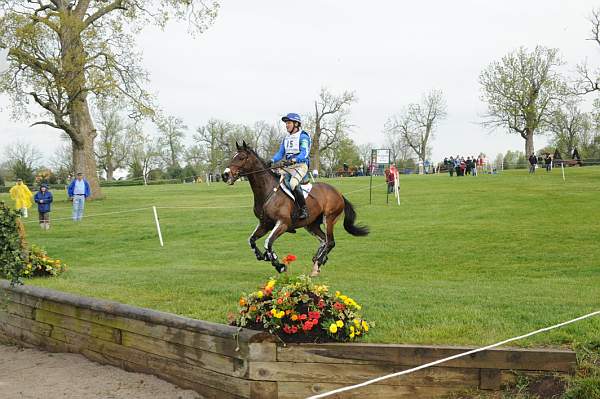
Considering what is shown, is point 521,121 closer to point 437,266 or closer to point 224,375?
point 437,266

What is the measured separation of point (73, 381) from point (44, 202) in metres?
16.2

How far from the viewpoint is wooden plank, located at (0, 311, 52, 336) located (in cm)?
913

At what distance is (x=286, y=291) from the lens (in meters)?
6.27

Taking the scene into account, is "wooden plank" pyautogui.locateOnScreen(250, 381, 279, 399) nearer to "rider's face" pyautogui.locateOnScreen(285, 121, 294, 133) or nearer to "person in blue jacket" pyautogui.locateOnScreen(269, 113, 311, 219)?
"person in blue jacket" pyautogui.locateOnScreen(269, 113, 311, 219)

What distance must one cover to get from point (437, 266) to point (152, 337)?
8732 mm

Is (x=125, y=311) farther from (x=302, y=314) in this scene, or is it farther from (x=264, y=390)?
(x=302, y=314)

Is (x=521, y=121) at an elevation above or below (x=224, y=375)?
above

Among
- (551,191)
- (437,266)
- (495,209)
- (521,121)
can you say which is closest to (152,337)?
(437,266)

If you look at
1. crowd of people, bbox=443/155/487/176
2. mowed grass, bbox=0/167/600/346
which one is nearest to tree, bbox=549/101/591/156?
crowd of people, bbox=443/155/487/176

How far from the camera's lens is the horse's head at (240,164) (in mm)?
9797

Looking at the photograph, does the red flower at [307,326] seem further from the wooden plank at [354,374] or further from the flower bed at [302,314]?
the wooden plank at [354,374]

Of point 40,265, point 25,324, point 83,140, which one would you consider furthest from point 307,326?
Answer: point 83,140

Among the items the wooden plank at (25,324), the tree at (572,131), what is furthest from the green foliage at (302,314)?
the tree at (572,131)

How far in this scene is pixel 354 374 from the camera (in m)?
5.76
